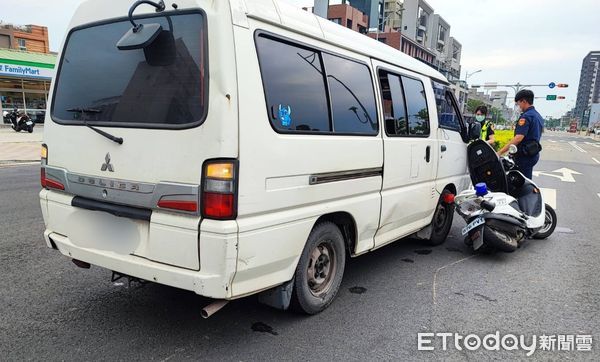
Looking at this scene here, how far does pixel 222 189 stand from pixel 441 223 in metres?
3.81

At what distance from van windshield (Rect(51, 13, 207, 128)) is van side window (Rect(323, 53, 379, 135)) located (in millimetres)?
1089

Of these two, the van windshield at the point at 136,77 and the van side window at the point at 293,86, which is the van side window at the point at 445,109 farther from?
the van windshield at the point at 136,77

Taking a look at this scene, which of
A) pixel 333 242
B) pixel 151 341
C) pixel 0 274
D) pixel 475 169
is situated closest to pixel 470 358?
pixel 333 242

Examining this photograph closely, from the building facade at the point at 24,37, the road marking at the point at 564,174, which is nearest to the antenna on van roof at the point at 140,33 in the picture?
the road marking at the point at 564,174

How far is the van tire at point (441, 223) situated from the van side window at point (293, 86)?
2.74 metres

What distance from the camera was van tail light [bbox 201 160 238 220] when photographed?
2.33 metres

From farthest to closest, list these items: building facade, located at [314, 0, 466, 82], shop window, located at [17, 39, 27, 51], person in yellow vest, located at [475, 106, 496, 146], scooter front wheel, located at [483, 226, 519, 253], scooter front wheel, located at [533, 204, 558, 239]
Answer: building facade, located at [314, 0, 466, 82], shop window, located at [17, 39, 27, 51], person in yellow vest, located at [475, 106, 496, 146], scooter front wheel, located at [533, 204, 558, 239], scooter front wheel, located at [483, 226, 519, 253]

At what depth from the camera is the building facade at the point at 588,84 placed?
127 meters

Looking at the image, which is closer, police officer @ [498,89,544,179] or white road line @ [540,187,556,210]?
police officer @ [498,89,544,179]

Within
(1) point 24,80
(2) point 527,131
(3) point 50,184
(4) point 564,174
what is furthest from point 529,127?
(1) point 24,80

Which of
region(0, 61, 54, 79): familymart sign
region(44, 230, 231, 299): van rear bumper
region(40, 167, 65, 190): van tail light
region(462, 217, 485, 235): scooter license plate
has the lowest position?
region(462, 217, 485, 235): scooter license plate

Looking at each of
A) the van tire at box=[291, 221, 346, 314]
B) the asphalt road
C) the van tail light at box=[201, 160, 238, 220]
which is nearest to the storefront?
the asphalt road

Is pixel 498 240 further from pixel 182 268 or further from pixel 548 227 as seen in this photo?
pixel 182 268

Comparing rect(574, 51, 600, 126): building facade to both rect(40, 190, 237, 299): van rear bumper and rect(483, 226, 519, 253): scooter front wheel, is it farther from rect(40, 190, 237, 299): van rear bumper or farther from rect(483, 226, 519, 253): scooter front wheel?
rect(40, 190, 237, 299): van rear bumper
